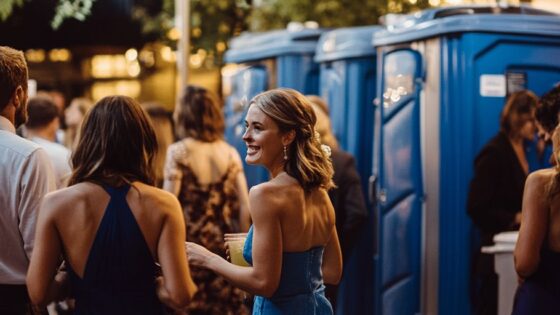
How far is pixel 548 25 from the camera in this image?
22.9 ft

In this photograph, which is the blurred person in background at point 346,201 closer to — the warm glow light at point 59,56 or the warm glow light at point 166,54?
the warm glow light at point 166,54

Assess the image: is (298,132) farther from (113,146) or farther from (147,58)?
(147,58)

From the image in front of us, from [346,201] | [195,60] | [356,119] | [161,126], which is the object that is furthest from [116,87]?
[346,201]

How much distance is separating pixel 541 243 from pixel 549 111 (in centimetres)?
100

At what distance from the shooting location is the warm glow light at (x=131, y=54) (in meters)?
18.8

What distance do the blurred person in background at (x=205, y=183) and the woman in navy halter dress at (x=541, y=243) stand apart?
288 centimetres

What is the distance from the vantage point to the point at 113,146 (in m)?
3.95

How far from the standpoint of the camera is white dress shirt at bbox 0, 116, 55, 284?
4.31 m

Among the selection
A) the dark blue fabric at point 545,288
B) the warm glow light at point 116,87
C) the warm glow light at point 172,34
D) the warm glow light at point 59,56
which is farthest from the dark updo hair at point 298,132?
the warm glow light at point 59,56

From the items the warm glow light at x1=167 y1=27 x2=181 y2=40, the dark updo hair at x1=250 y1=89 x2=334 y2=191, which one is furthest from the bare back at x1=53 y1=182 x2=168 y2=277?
the warm glow light at x1=167 y1=27 x2=181 y2=40

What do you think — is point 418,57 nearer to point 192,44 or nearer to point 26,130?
point 26,130

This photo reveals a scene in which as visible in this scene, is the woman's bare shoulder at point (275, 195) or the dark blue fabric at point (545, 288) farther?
the dark blue fabric at point (545, 288)

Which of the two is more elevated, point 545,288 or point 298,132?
point 298,132

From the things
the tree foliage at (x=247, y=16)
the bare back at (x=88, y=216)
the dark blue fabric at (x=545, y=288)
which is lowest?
the dark blue fabric at (x=545, y=288)
